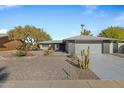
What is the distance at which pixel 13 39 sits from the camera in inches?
2117

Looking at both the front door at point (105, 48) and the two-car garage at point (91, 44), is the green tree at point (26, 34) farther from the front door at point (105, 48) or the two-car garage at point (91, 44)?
the front door at point (105, 48)

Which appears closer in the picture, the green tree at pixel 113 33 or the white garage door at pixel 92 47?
the white garage door at pixel 92 47

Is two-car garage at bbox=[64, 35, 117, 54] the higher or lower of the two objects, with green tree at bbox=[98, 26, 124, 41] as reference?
lower

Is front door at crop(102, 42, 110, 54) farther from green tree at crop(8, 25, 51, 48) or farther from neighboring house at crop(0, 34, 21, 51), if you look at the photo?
green tree at crop(8, 25, 51, 48)

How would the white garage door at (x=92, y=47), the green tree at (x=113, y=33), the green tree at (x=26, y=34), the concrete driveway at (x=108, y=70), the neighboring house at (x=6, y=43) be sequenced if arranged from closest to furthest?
the concrete driveway at (x=108, y=70), the white garage door at (x=92, y=47), the neighboring house at (x=6, y=43), the green tree at (x=26, y=34), the green tree at (x=113, y=33)

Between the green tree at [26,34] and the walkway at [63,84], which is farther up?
the green tree at [26,34]

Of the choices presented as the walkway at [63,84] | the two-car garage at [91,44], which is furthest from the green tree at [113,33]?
the walkway at [63,84]

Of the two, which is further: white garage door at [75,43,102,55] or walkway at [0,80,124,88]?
white garage door at [75,43,102,55]

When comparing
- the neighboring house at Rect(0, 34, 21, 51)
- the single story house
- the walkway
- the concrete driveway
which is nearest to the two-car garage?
the single story house

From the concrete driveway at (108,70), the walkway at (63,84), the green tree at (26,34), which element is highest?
the green tree at (26,34)

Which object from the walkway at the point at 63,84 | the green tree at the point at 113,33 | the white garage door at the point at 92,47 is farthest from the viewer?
the green tree at the point at 113,33

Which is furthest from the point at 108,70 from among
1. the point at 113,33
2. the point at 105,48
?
the point at 113,33
